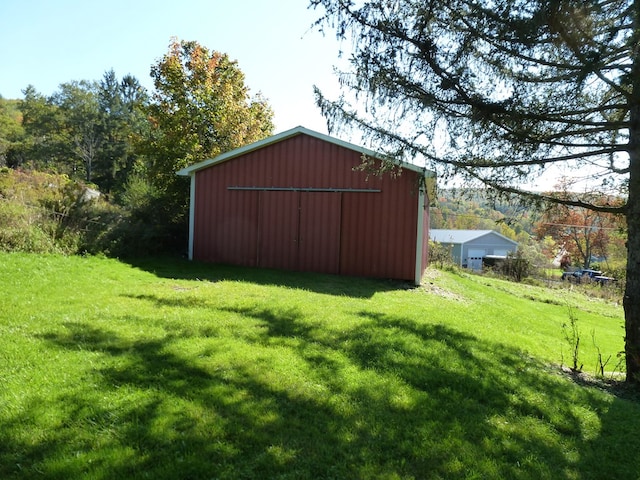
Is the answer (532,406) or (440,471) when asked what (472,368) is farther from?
(440,471)

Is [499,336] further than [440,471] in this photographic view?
Yes

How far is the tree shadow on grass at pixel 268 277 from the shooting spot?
330 inches

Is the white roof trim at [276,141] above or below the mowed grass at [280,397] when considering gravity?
above

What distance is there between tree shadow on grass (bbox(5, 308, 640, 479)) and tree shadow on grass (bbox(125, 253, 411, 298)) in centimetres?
395

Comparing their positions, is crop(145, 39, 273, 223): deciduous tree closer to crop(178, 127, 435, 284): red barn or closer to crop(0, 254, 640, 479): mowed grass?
crop(178, 127, 435, 284): red barn

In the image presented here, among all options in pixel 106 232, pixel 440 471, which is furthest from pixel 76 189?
pixel 440 471

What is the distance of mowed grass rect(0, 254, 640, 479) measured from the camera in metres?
2.31

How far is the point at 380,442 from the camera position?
2578 millimetres

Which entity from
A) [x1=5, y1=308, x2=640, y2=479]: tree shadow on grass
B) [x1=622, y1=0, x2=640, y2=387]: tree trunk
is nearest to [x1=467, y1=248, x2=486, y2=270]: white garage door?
[x1=622, y1=0, x2=640, y2=387]: tree trunk

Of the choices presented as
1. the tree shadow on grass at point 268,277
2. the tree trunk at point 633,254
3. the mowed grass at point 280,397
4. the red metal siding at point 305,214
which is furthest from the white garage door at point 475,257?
the tree trunk at point 633,254

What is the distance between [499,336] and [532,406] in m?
2.63

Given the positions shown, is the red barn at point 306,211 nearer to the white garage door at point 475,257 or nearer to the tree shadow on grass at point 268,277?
the tree shadow on grass at point 268,277

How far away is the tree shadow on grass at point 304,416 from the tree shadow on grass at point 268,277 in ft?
13.0

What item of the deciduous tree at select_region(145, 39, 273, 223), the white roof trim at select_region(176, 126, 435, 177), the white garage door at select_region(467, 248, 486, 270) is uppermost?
the deciduous tree at select_region(145, 39, 273, 223)
